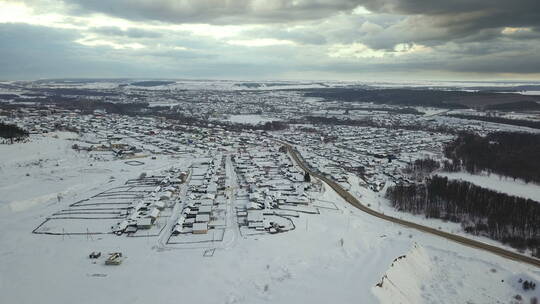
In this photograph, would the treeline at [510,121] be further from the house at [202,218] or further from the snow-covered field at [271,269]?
the house at [202,218]

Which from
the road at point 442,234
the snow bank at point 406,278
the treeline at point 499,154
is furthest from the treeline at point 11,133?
the treeline at point 499,154

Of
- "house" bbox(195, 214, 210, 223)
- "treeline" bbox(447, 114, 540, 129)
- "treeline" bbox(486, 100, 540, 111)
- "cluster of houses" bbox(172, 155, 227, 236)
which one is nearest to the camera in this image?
"cluster of houses" bbox(172, 155, 227, 236)

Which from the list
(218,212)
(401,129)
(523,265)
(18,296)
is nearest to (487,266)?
(523,265)

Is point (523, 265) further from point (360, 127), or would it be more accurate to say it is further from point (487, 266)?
point (360, 127)

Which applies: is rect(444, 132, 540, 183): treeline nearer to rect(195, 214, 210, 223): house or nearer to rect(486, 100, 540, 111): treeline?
rect(195, 214, 210, 223): house

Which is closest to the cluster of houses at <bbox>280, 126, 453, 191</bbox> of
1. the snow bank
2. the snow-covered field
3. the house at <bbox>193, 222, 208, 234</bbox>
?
the snow-covered field

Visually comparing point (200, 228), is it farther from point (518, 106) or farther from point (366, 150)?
point (518, 106)
